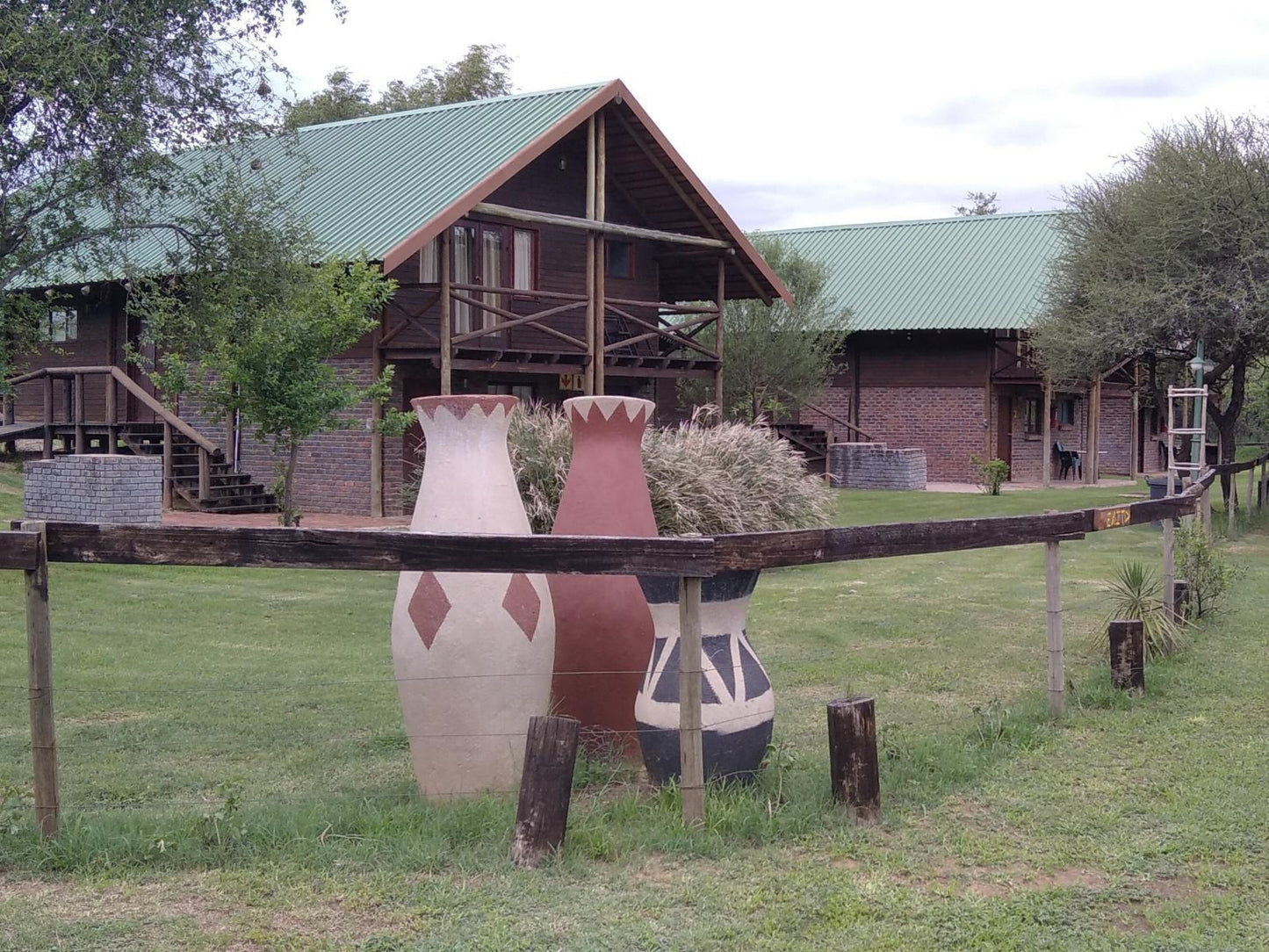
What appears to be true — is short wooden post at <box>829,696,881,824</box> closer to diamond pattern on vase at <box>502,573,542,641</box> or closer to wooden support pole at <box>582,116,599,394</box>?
diamond pattern on vase at <box>502,573,542,641</box>

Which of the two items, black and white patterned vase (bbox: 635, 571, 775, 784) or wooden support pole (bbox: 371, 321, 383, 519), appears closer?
black and white patterned vase (bbox: 635, 571, 775, 784)

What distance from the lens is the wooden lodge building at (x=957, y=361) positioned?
97.6ft

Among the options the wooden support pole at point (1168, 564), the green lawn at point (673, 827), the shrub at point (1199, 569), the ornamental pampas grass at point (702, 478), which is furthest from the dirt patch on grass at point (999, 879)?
the ornamental pampas grass at point (702, 478)

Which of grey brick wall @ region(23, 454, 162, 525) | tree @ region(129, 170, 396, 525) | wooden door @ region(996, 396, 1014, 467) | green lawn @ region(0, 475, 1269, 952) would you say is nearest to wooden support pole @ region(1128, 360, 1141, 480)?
wooden door @ region(996, 396, 1014, 467)

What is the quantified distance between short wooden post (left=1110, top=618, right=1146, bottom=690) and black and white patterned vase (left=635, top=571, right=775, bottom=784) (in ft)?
8.92

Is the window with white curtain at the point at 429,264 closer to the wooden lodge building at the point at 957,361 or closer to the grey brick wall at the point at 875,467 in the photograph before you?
the wooden lodge building at the point at 957,361

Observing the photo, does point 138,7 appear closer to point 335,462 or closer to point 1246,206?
point 335,462

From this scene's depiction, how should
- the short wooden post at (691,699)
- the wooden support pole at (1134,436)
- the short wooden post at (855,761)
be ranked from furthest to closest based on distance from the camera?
1. the wooden support pole at (1134,436)
2. the short wooden post at (855,761)
3. the short wooden post at (691,699)

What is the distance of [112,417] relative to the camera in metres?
21.9

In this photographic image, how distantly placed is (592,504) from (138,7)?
9094 mm

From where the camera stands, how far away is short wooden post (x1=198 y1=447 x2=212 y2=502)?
18938 millimetres

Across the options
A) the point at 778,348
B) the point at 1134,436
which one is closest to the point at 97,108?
the point at 778,348

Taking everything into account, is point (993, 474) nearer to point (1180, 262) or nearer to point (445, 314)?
point (1180, 262)

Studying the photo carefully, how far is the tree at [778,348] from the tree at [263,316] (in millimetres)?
11692
